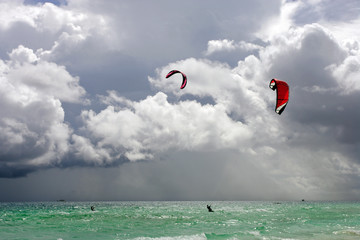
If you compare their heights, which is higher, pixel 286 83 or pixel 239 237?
pixel 286 83

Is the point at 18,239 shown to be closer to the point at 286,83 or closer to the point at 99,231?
the point at 99,231

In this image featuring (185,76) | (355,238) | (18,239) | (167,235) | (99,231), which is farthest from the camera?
(185,76)

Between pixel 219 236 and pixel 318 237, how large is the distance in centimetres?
596

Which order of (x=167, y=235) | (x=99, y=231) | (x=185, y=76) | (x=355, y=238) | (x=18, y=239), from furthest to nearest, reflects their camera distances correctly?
(x=185, y=76) → (x=99, y=231) → (x=167, y=235) → (x=18, y=239) → (x=355, y=238)

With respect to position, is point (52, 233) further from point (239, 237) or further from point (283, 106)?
point (283, 106)

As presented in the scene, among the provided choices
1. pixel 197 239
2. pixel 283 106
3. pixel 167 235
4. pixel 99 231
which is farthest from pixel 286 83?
pixel 99 231

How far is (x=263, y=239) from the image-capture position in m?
19.8

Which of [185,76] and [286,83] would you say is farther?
[185,76]

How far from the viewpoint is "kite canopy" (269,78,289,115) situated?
20.7 metres

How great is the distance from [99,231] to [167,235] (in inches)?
220

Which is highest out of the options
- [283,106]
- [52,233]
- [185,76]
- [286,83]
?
[185,76]

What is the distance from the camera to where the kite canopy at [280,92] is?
2069cm

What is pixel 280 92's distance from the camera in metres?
21.1

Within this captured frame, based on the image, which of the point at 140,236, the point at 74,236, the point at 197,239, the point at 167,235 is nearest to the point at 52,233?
the point at 74,236
